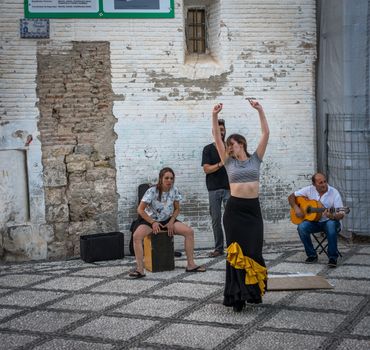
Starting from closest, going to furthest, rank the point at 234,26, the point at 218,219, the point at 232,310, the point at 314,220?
the point at 232,310 → the point at 314,220 → the point at 218,219 → the point at 234,26

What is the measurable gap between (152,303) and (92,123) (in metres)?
4.05

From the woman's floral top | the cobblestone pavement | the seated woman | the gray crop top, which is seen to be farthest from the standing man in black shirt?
the gray crop top

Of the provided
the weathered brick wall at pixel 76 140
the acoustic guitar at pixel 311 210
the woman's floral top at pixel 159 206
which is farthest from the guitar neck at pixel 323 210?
the weathered brick wall at pixel 76 140

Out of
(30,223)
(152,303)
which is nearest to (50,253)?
(30,223)

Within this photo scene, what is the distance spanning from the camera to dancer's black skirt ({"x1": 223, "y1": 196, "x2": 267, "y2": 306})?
23.7 feet

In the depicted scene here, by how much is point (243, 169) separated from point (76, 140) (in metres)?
4.23

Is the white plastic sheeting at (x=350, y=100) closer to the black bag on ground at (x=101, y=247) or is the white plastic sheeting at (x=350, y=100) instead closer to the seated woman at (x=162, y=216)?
the seated woman at (x=162, y=216)

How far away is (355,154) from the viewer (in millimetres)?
10961

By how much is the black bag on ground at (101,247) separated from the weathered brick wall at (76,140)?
0.59m

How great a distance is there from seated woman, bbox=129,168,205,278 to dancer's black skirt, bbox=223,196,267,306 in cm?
196

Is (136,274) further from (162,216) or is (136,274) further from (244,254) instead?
(244,254)

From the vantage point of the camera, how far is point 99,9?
1079 centimetres

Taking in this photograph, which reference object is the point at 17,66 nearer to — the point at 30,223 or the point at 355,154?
the point at 30,223

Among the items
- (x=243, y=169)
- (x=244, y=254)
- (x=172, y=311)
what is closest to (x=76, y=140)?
(x=243, y=169)
